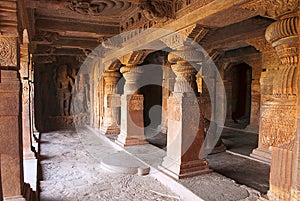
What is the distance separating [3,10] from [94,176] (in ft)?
11.0

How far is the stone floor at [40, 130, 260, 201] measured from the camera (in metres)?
3.46

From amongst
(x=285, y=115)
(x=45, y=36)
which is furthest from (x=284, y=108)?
(x=45, y=36)

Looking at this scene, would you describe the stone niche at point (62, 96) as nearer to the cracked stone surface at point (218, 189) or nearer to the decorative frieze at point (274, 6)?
the cracked stone surface at point (218, 189)

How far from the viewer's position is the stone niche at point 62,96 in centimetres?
1048

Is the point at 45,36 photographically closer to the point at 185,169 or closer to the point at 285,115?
the point at 185,169

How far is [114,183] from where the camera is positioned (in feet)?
13.8

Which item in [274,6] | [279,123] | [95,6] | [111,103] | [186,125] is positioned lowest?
[186,125]

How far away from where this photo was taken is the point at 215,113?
9.62 meters

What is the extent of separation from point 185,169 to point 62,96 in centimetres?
842

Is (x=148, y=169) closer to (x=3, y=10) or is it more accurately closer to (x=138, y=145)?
(x=138, y=145)

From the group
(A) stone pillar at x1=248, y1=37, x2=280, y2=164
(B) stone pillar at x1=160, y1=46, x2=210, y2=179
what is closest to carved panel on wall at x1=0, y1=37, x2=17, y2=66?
(B) stone pillar at x1=160, y1=46, x2=210, y2=179

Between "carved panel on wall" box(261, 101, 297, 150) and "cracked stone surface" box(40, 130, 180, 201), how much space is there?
1.89m

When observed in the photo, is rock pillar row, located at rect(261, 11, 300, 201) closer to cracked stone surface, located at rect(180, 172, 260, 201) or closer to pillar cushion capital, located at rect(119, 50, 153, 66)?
cracked stone surface, located at rect(180, 172, 260, 201)

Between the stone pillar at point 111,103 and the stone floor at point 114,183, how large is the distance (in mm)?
1810
